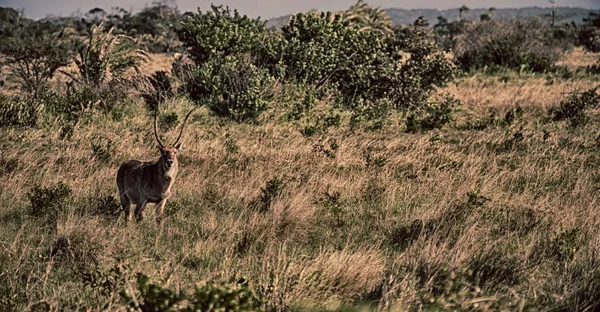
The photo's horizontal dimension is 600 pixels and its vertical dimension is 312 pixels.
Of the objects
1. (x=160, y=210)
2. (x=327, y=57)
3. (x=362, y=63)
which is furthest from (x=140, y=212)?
(x=362, y=63)

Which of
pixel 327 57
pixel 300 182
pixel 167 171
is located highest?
pixel 327 57

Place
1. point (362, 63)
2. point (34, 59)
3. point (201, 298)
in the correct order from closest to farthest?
point (201, 298)
point (34, 59)
point (362, 63)

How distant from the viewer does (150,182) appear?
5.89 m

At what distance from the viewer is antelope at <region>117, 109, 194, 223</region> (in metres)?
5.71

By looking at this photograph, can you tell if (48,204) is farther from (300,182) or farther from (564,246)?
(564,246)

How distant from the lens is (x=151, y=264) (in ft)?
14.9

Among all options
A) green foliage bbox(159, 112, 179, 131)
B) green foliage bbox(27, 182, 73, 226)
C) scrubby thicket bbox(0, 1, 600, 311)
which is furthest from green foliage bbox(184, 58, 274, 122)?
green foliage bbox(27, 182, 73, 226)

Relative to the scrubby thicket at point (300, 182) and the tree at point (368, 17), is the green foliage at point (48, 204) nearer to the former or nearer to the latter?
the scrubby thicket at point (300, 182)

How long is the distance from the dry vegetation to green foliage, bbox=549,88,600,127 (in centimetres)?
31

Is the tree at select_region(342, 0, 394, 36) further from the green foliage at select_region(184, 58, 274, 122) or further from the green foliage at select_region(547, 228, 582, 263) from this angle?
the green foliage at select_region(547, 228, 582, 263)

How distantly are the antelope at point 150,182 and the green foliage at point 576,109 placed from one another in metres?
8.62

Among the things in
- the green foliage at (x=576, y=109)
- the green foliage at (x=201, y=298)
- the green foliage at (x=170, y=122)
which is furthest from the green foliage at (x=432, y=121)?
the green foliage at (x=201, y=298)

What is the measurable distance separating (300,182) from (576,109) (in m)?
7.63

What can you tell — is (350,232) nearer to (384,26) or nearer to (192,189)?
(192,189)
